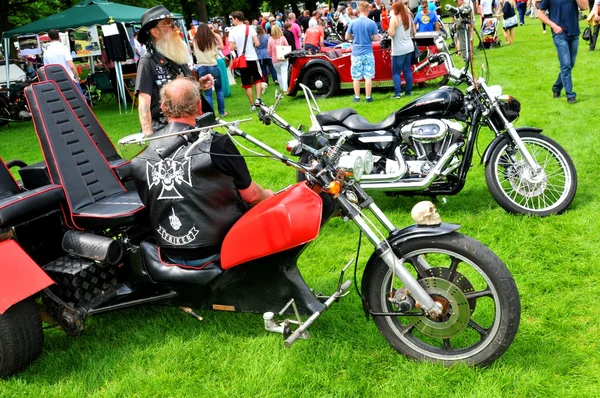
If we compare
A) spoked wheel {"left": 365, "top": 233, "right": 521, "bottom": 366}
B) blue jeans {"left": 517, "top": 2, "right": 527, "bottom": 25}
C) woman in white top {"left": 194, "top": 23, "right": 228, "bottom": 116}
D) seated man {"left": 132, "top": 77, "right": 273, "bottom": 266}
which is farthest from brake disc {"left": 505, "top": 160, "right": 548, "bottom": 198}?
blue jeans {"left": 517, "top": 2, "right": 527, "bottom": 25}

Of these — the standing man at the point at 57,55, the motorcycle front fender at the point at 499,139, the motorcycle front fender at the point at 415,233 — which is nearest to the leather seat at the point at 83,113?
the motorcycle front fender at the point at 415,233

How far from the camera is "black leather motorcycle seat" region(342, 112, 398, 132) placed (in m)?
4.96

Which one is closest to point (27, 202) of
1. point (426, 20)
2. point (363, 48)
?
point (363, 48)

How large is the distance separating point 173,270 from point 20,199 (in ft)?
3.15

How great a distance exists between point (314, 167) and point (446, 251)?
0.73 m

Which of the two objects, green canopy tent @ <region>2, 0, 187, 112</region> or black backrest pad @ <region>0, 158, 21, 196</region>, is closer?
black backrest pad @ <region>0, 158, 21, 196</region>

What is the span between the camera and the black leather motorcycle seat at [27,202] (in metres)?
3.12

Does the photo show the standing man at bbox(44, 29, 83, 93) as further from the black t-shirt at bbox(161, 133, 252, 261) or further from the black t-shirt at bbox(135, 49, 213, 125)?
the black t-shirt at bbox(161, 133, 252, 261)

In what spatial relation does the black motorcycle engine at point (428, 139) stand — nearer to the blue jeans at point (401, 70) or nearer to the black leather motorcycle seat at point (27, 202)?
the black leather motorcycle seat at point (27, 202)

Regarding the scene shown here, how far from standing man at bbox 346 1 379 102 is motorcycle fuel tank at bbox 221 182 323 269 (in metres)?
7.99

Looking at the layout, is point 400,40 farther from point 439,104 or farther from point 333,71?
point 439,104

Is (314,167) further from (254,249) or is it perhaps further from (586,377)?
(586,377)

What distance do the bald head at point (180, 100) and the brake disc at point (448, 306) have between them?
1.53 meters

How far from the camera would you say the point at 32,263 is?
3115 millimetres
